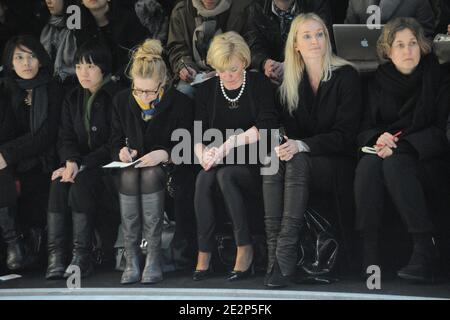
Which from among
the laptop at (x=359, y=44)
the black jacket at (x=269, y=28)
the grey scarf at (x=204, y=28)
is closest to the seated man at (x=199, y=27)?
the grey scarf at (x=204, y=28)

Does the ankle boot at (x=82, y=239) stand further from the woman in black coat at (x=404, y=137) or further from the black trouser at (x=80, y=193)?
the woman in black coat at (x=404, y=137)

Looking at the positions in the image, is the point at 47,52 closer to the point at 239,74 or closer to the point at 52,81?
the point at 52,81

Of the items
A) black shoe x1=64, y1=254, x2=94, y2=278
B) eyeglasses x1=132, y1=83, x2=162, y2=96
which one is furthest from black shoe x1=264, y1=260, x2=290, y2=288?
eyeglasses x1=132, y1=83, x2=162, y2=96

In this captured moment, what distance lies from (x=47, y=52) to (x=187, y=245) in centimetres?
168

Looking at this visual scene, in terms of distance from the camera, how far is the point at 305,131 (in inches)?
208

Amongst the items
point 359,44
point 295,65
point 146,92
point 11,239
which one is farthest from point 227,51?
point 11,239

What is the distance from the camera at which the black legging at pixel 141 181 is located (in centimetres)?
521

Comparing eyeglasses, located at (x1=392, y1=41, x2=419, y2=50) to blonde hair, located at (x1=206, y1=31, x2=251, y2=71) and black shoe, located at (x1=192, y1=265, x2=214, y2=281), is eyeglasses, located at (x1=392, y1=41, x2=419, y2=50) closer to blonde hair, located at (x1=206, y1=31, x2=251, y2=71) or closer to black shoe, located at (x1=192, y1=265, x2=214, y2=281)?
blonde hair, located at (x1=206, y1=31, x2=251, y2=71)

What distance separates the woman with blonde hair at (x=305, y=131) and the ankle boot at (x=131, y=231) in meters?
0.76

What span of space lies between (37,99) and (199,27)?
111 centimetres

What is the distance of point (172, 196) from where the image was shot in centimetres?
544

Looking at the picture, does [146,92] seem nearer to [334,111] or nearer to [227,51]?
[227,51]

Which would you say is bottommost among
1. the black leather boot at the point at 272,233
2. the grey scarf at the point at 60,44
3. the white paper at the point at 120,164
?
the black leather boot at the point at 272,233
